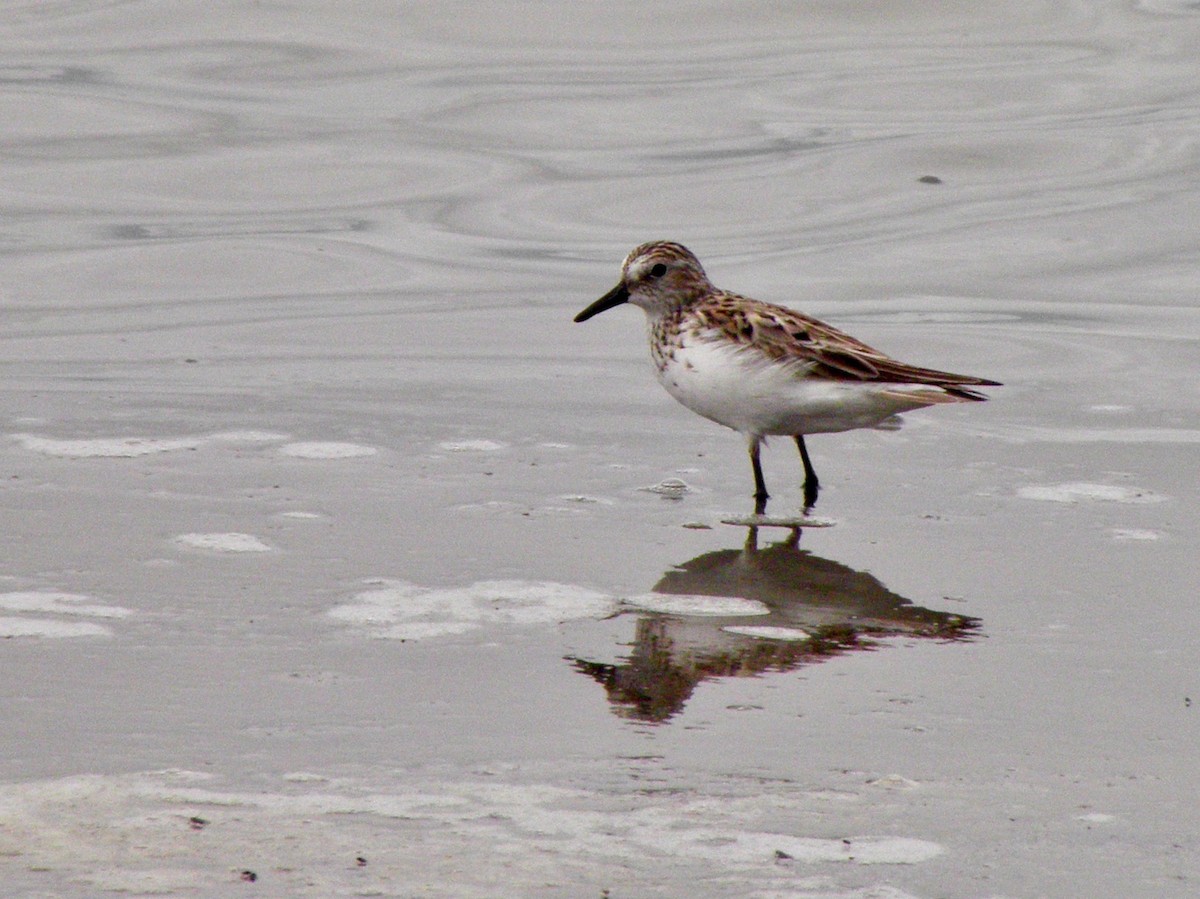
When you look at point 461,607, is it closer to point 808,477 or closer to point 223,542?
point 223,542

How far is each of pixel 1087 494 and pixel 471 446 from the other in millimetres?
2295

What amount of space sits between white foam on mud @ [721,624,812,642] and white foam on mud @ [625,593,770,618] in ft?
0.39

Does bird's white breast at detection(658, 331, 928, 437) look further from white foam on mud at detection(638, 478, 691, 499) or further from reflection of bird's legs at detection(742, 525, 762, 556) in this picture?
reflection of bird's legs at detection(742, 525, 762, 556)

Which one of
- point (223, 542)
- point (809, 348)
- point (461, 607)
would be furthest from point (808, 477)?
point (223, 542)

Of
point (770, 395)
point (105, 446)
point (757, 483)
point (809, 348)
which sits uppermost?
point (809, 348)

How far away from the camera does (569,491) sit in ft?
21.8

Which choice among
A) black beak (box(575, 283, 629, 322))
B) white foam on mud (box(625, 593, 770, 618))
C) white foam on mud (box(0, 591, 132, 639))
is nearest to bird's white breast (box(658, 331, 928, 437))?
black beak (box(575, 283, 629, 322))

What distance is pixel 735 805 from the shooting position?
385 centimetres

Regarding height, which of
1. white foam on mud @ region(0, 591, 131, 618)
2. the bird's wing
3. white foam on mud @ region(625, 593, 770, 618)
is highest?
the bird's wing

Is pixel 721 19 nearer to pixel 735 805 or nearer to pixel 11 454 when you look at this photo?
pixel 11 454

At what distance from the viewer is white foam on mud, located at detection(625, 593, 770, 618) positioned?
526 cm

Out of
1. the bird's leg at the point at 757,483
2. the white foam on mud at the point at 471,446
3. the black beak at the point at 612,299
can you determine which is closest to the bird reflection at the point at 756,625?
the bird's leg at the point at 757,483

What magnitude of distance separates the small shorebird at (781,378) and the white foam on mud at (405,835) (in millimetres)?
2787

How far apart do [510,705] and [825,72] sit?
12.2m
